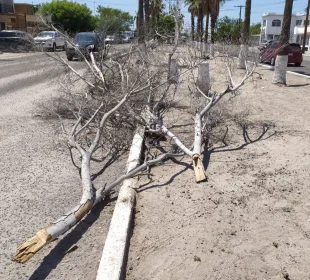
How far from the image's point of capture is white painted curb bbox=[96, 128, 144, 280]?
11.2 ft

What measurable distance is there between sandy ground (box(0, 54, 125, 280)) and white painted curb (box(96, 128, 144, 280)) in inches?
6.2

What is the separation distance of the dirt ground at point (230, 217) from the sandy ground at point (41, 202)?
17.4 inches

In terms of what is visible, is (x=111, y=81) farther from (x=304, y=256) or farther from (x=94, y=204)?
(x=304, y=256)

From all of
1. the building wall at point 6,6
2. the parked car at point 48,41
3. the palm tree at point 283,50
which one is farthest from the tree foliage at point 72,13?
the palm tree at point 283,50

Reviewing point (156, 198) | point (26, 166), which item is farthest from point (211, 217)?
point (26, 166)

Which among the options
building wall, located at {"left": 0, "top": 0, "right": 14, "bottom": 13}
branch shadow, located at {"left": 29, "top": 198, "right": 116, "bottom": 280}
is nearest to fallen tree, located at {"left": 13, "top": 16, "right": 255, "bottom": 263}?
branch shadow, located at {"left": 29, "top": 198, "right": 116, "bottom": 280}

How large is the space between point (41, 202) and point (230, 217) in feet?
7.14

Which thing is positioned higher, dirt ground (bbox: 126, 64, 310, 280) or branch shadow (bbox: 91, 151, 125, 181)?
dirt ground (bbox: 126, 64, 310, 280)

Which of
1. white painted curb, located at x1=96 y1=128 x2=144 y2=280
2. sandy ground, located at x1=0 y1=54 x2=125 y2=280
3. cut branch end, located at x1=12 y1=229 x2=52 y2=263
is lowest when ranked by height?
sandy ground, located at x1=0 y1=54 x2=125 y2=280

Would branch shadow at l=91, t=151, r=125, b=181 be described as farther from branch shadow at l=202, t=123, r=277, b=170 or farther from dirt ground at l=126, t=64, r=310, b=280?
branch shadow at l=202, t=123, r=277, b=170

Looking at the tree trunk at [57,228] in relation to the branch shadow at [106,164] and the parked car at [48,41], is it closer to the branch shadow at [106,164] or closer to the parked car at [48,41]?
the branch shadow at [106,164]

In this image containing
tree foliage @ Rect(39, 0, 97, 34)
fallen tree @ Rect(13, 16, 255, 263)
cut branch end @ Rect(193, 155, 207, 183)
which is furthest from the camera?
tree foliage @ Rect(39, 0, 97, 34)

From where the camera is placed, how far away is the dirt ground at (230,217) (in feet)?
11.8

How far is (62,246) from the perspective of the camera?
13.0ft
